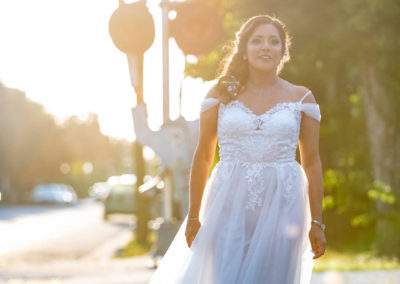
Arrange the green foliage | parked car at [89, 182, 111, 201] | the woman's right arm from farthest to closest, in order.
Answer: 1. parked car at [89, 182, 111, 201]
2. the green foliage
3. the woman's right arm

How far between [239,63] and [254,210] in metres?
0.80

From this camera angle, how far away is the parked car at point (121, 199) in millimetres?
28250

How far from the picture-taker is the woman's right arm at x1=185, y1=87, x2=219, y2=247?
13.2 feet

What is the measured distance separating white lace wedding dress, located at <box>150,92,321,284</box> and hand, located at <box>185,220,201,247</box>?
6 centimetres

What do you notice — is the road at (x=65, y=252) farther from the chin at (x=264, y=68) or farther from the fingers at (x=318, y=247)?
the chin at (x=264, y=68)

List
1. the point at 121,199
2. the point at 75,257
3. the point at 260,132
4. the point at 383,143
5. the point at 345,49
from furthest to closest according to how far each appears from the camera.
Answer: the point at 121,199 → the point at 75,257 → the point at 383,143 → the point at 345,49 → the point at 260,132

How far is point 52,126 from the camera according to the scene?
68562 mm

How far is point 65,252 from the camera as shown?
1819 centimetres

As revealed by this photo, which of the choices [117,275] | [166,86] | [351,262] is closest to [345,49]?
[351,262]

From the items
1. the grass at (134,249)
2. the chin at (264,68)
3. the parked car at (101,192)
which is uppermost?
the chin at (264,68)

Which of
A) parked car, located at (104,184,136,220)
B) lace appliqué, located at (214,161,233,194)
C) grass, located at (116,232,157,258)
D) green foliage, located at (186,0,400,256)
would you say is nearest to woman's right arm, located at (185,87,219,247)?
lace appliqué, located at (214,161,233,194)

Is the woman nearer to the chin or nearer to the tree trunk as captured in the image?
the chin

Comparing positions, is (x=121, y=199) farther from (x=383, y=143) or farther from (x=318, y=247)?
(x=318, y=247)

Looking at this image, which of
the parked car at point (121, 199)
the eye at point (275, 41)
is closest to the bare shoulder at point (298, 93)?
the eye at point (275, 41)
